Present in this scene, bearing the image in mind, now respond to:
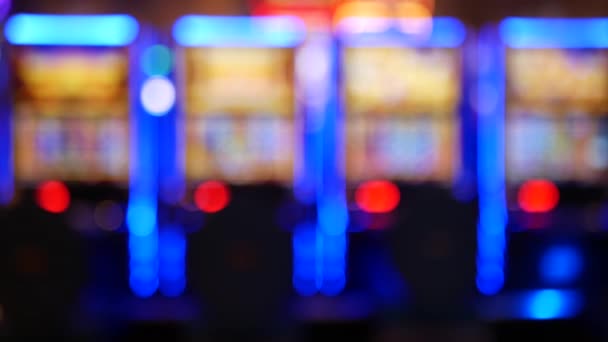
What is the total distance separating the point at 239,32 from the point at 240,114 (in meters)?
0.39

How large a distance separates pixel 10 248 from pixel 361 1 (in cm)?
196

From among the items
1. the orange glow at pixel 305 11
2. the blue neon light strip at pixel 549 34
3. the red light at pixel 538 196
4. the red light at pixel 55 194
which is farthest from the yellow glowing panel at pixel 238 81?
the red light at pixel 538 196

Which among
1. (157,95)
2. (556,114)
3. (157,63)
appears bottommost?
(556,114)

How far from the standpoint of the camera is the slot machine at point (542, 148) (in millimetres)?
4461

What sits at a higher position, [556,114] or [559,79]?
[559,79]

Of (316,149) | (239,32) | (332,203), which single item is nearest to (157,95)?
(239,32)

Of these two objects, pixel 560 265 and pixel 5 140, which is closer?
pixel 5 140

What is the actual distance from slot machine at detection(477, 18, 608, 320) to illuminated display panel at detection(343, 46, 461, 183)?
7.2 inches

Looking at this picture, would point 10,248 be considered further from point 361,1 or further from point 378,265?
point 361,1

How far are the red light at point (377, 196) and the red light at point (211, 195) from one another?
0.62 m

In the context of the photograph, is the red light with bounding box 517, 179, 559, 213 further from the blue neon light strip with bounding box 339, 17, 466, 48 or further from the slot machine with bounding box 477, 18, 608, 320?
the blue neon light strip with bounding box 339, 17, 466, 48

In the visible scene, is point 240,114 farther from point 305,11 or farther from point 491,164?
point 491,164

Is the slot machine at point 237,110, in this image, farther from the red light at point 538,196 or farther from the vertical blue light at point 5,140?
the red light at point 538,196

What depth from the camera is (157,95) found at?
4387mm
